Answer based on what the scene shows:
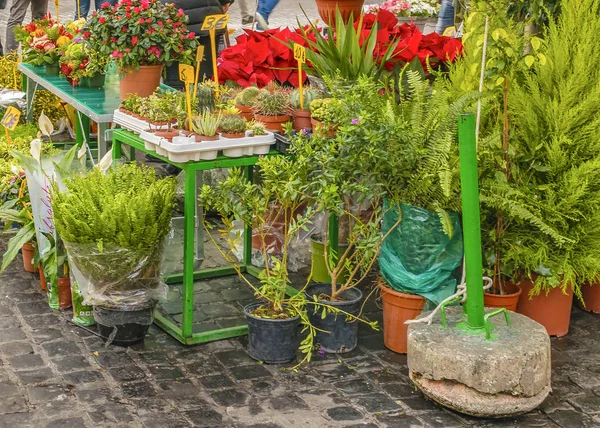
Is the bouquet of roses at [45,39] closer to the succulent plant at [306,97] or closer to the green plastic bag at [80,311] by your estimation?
the succulent plant at [306,97]

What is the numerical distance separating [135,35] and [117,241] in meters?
1.46

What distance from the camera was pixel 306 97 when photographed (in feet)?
15.8

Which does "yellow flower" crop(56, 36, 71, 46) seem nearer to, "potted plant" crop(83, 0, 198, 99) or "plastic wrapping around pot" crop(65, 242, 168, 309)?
"potted plant" crop(83, 0, 198, 99)

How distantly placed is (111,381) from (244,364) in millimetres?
615

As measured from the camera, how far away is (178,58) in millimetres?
5414

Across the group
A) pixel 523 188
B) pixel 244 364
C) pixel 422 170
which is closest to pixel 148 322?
pixel 244 364

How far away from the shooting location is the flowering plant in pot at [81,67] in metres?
5.81

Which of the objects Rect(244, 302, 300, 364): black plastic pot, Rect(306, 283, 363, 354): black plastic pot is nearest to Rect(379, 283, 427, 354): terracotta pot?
Rect(306, 283, 363, 354): black plastic pot

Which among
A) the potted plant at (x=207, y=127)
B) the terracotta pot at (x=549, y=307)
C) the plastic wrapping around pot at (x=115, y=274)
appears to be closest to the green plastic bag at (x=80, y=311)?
the plastic wrapping around pot at (x=115, y=274)

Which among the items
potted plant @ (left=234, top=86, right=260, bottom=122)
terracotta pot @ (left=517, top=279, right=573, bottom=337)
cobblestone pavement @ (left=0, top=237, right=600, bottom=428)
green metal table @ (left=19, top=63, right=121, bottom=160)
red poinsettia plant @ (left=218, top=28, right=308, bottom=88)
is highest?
red poinsettia plant @ (left=218, top=28, right=308, bottom=88)

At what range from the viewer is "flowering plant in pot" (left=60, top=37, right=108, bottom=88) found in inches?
229

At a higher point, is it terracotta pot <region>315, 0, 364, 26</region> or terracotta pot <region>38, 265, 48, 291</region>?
terracotta pot <region>315, 0, 364, 26</region>

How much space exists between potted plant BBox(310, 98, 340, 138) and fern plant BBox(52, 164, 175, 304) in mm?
760

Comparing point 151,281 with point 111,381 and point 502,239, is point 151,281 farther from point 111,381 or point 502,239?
point 502,239
